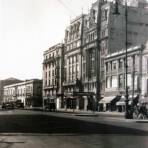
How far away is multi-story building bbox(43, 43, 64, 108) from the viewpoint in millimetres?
105856

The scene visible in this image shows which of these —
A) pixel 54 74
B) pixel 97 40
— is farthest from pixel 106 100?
pixel 54 74

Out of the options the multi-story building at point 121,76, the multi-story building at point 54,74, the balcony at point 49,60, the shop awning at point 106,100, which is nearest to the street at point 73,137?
the multi-story building at point 121,76

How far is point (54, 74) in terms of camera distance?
367 ft

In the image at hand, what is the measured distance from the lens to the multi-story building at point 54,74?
106 m

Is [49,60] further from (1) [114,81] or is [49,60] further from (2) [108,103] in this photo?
(1) [114,81]

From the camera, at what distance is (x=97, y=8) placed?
83562 millimetres

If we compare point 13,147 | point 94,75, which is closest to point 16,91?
point 94,75

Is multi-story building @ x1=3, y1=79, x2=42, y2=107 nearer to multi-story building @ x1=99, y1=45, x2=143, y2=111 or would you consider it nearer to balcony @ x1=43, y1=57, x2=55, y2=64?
balcony @ x1=43, y1=57, x2=55, y2=64

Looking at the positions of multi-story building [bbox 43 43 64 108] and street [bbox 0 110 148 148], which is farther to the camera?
multi-story building [bbox 43 43 64 108]

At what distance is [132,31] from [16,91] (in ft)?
290

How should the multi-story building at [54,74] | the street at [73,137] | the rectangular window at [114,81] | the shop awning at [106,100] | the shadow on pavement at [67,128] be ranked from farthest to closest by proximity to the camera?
the multi-story building at [54,74] < the shop awning at [106,100] < the rectangular window at [114,81] < the shadow on pavement at [67,128] < the street at [73,137]

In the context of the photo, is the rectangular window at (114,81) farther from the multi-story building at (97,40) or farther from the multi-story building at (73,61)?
the multi-story building at (73,61)

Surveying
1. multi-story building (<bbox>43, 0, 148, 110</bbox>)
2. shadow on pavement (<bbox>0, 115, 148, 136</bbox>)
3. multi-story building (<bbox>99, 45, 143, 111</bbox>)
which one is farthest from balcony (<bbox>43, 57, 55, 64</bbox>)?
shadow on pavement (<bbox>0, 115, 148, 136</bbox>)

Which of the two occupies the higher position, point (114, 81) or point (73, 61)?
point (73, 61)
